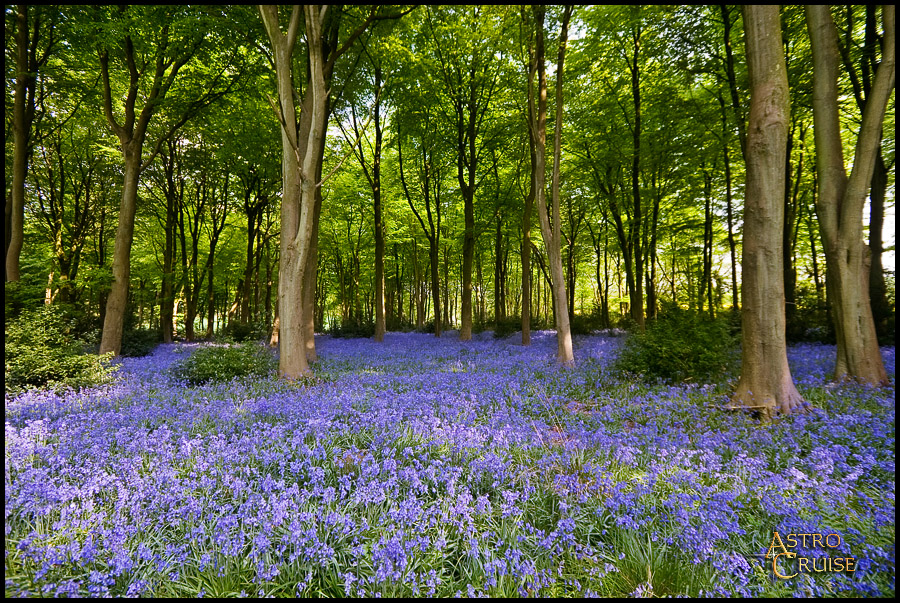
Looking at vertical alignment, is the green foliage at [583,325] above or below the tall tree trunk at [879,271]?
below

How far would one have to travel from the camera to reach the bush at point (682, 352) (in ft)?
22.5

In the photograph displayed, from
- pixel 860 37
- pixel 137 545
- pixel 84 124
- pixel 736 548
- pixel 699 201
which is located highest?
pixel 84 124

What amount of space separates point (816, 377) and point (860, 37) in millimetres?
11096

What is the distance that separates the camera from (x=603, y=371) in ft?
25.9

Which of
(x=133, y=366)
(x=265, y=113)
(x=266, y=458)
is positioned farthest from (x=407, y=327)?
(x=266, y=458)

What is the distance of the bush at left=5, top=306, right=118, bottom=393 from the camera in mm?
6055

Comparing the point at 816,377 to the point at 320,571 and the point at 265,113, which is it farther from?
the point at 265,113

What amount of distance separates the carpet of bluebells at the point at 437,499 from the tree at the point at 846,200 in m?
1.00

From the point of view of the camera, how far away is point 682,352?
6.87 m

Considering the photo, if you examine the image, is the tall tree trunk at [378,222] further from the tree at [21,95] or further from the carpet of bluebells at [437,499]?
the carpet of bluebells at [437,499]

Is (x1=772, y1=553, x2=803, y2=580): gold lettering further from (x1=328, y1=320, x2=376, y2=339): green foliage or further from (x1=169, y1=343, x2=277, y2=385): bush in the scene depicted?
(x1=328, y1=320, x2=376, y2=339): green foliage

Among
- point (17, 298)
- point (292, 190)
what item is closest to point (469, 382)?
point (292, 190)

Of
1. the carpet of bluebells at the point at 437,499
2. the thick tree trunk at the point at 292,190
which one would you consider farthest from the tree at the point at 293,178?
the carpet of bluebells at the point at 437,499

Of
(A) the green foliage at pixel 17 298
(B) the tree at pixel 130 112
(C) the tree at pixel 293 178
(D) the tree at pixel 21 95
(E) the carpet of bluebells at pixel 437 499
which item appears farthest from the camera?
(B) the tree at pixel 130 112
